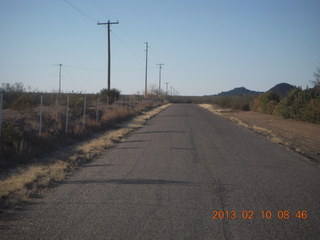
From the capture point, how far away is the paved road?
18.2 ft

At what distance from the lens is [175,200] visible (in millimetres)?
7172

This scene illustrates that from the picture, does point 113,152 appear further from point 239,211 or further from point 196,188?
point 239,211

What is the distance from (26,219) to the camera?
19.8 ft

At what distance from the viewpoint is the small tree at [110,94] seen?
1689 inches

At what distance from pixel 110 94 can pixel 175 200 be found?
38060 mm

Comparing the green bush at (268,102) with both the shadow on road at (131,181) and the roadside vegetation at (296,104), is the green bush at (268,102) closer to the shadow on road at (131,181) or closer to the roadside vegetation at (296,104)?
the roadside vegetation at (296,104)

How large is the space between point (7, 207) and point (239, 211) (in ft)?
13.9

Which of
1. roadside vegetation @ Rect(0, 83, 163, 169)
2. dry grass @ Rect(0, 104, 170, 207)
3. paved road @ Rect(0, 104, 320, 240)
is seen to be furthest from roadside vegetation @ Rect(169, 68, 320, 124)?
dry grass @ Rect(0, 104, 170, 207)

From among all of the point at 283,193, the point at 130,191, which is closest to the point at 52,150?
the point at 130,191

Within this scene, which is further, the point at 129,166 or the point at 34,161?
the point at 34,161
